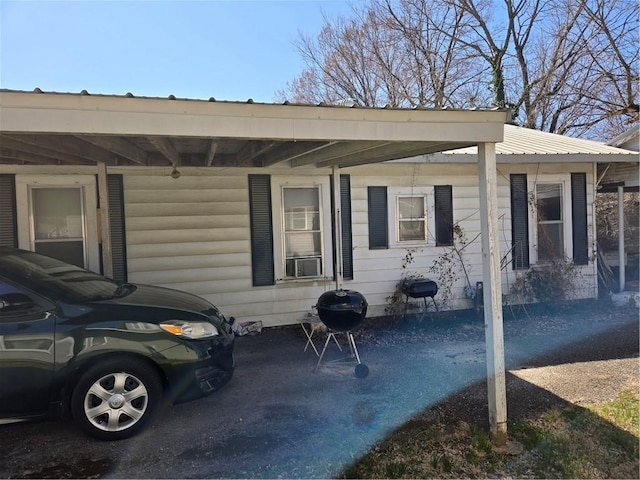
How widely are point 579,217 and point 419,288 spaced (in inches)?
141

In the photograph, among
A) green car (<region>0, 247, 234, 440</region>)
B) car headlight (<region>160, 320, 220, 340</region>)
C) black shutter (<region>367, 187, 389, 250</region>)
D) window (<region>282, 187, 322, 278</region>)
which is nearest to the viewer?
green car (<region>0, 247, 234, 440</region>)

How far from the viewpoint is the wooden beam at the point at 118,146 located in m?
3.84

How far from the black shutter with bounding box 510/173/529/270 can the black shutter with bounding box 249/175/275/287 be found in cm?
432

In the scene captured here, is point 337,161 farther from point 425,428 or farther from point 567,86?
point 567,86

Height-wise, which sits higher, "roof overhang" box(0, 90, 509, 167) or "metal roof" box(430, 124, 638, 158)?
"metal roof" box(430, 124, 638, 158)

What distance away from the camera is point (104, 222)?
5375 mm

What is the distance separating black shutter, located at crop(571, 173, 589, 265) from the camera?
8.13m

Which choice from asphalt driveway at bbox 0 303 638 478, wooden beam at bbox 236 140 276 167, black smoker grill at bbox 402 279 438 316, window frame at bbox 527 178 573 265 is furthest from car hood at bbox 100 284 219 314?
window frame at bbox 527 178 573 265

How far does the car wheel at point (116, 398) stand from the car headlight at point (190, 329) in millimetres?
335

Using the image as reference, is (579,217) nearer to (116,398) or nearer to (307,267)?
(307,267)

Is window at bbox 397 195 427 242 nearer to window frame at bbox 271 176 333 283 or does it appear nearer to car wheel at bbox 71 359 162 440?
window frame at bbox 271 176 333 283

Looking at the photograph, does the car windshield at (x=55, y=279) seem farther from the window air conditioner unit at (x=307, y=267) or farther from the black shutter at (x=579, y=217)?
the black shutter at (x=579, y=217)

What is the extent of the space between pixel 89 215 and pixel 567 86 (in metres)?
18.6

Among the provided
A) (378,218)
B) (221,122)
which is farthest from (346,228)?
(221,122)
